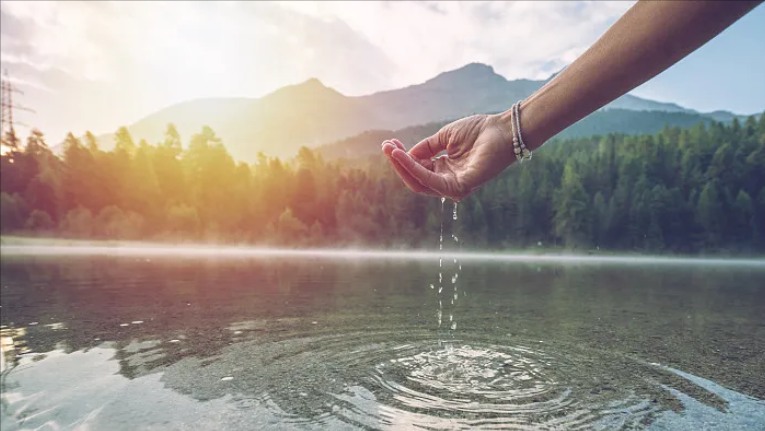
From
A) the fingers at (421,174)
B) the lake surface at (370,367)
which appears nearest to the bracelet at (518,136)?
the fingers at (421,174)

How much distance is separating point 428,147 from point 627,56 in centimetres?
240

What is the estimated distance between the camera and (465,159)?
498 centimetres

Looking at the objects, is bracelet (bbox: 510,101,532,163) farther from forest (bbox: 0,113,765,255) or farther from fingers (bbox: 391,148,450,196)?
forest (bbox: 0,113,765,255)

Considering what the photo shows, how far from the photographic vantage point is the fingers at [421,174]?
14.6 feet

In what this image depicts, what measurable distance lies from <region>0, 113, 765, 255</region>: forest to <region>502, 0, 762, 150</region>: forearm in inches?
3233

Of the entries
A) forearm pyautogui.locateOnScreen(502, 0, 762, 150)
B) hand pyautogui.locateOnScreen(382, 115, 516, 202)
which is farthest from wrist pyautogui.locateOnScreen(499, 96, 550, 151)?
hand pyautogui.locateOnScreen(382, 115, 516, 202)

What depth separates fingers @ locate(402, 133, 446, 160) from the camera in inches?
209

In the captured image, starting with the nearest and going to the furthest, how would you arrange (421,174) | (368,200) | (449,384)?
(421,174)
(449,384)
(368,200)

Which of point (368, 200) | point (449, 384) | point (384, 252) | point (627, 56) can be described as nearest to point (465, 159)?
point (627, 56)

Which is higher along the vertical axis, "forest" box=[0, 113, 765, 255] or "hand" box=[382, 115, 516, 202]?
"forest" box=[0, 113, 765, 255]

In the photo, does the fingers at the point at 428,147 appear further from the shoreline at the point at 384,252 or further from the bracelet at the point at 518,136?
the shoreline at the point at 384,252

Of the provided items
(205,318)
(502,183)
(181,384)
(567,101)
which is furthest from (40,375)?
(502,183)

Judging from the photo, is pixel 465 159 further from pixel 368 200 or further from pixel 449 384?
pixel 368 200

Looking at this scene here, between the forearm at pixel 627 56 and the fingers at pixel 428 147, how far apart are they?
1.19m
